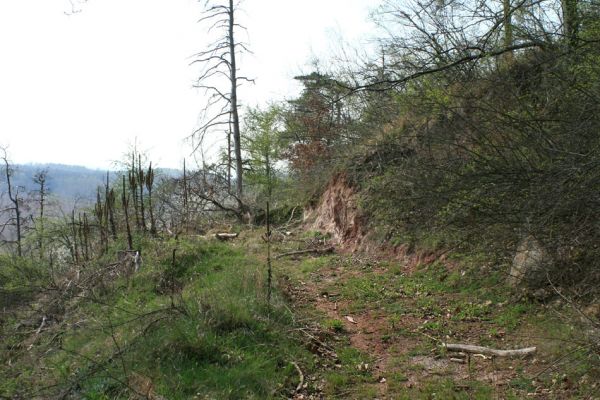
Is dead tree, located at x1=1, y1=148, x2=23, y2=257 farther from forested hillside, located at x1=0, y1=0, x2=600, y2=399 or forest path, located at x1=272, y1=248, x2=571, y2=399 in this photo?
forest path, located at x1=272, y1=248, x2=571, y2=399

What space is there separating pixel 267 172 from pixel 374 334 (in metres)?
21.7

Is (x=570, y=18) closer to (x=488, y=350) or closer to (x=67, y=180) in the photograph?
(x=488, y=350)

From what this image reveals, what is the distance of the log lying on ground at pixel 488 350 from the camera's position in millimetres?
4836

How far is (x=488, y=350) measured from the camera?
16.8ft

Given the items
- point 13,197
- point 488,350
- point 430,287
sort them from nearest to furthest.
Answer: point 488,350, point 430,287, point 13,197

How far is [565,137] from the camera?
491cm

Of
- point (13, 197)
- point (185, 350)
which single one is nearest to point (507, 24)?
point (185, 350)

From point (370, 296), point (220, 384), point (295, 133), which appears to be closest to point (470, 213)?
point (370, 296)

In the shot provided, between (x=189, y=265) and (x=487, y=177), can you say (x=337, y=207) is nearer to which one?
(x=189, y=265)

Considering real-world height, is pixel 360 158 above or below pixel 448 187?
above

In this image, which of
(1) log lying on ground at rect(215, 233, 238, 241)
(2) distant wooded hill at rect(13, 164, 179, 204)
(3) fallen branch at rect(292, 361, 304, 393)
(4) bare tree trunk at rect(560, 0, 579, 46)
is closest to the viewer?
(3) fallen branch at rect(292, 361, 304, 393)

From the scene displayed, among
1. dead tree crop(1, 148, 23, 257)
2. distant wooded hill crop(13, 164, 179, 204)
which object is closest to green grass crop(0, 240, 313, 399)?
distant wooded hill crop(13, 164, 179, 204)

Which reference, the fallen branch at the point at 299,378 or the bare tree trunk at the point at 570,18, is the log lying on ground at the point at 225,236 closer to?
the fallen branch at the point at 299,378

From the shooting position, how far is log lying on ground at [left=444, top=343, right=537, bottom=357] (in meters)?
4.84
